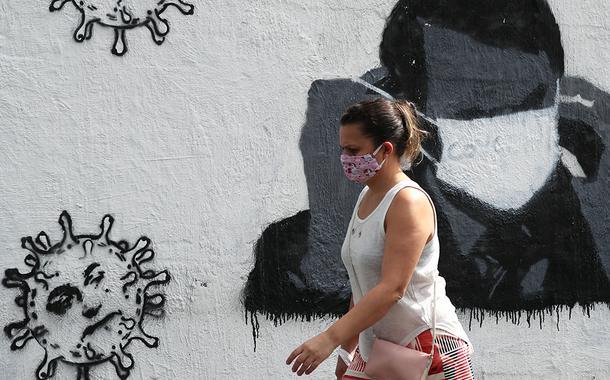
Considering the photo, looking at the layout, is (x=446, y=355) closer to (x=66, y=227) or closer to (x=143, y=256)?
(x=143, y=256)

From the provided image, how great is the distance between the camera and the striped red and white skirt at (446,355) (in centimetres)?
298

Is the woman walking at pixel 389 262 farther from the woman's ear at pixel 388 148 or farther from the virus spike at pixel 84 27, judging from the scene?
the virus spike at pixel 84 27

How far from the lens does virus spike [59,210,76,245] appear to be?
416cm

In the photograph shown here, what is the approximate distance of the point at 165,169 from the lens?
4.27m

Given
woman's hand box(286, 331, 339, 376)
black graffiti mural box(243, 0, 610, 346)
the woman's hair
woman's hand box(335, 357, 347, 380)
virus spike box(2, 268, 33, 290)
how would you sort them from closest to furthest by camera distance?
woman's hand box(286, 331, 339, 376)
the woman's hair
woman's hand box(335, 357, 347, 380)
virus spike box(2, 268, 33, 290)
black graffiti mural box(243, 0, 610, 346)

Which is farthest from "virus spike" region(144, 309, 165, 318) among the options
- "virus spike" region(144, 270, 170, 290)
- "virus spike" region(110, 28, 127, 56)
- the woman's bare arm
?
the woman's bare arm

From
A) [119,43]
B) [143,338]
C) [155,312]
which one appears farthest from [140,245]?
[119,43]

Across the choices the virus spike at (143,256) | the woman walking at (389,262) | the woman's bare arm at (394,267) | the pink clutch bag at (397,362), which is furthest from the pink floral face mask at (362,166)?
the virus spike at (143,256)

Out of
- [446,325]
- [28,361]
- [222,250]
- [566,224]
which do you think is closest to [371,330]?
[446,325]

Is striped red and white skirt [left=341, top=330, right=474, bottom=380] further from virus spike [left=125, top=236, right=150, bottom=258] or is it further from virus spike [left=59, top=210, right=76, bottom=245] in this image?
virus spike [left=59, top=210, right=76, bottom=245]

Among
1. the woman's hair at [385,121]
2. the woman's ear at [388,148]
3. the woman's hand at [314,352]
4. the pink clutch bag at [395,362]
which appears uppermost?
the woman's hair at [385,121]

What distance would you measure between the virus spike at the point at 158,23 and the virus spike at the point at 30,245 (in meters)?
1.04

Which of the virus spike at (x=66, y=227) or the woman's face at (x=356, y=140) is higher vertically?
the woman's face at (x=356, y=140)

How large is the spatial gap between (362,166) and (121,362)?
169cm
